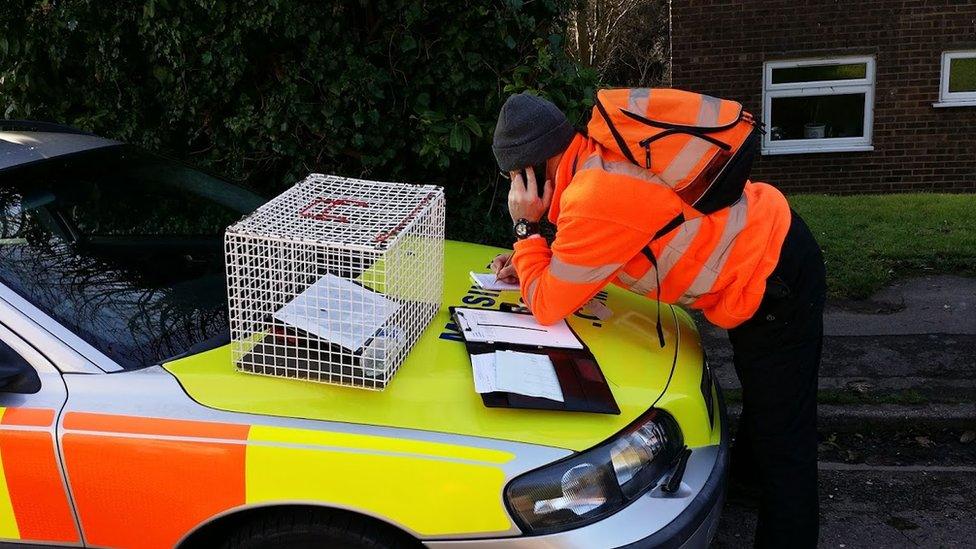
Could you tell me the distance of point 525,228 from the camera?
2957 mm

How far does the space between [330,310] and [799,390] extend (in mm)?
1542

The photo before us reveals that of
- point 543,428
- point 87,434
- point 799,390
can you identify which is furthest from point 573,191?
point 87,434

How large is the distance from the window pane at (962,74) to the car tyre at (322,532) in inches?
364

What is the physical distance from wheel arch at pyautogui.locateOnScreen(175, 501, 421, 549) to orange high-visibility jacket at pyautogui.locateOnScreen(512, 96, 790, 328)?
33.6 inches

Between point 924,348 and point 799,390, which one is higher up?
point 799,390

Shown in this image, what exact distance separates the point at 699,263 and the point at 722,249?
8cm

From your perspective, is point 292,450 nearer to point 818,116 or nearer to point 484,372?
point 484,372

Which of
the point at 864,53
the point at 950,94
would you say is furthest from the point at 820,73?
the point at 950,94

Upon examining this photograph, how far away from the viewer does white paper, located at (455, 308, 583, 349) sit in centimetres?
268

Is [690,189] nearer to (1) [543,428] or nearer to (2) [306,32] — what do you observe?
(1) [543,428]

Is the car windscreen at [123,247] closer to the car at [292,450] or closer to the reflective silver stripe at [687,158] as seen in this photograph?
the car at [292,450]

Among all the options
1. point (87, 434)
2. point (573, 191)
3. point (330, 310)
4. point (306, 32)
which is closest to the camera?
point (87, 434)

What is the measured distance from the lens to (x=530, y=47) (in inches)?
194

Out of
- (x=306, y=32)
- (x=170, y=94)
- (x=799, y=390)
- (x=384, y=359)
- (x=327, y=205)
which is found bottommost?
(x=799, y=390)
